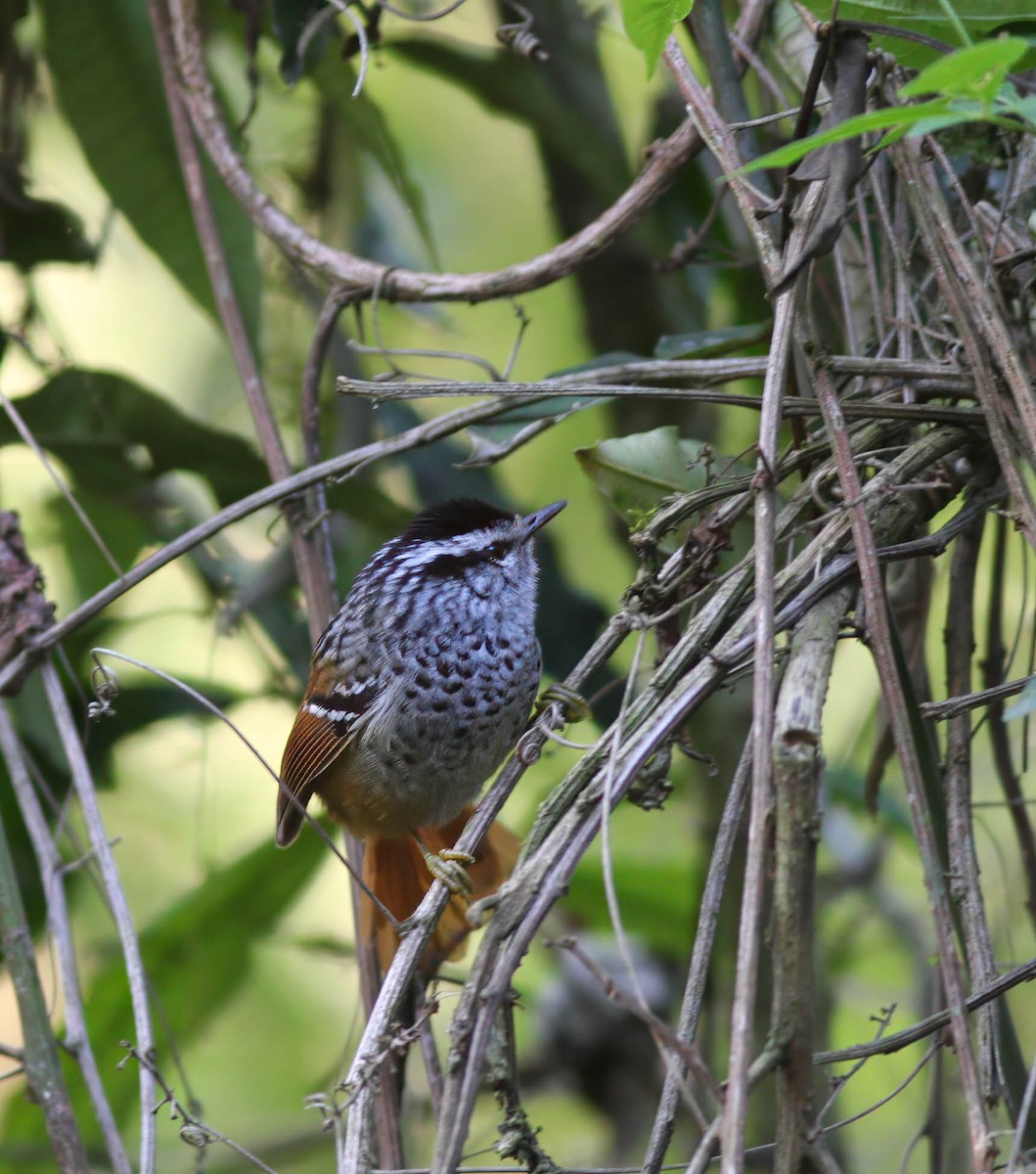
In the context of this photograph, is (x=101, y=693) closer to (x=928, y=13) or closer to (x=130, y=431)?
(x=130, y=431)

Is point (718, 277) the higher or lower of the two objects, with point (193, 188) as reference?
lower

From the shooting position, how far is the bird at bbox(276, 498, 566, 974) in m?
2.70

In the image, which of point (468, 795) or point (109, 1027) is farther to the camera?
point (109, 1027)

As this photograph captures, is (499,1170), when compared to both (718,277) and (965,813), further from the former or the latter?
(718,277)

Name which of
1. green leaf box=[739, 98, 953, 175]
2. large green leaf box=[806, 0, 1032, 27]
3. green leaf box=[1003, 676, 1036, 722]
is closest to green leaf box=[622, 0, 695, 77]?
large green leaf box=[806, 0, 1032, 27]

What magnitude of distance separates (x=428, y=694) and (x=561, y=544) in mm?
1386

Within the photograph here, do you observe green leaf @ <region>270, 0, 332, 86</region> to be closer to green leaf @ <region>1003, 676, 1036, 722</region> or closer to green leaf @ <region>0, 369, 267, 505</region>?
green leaf @ <region>0, 369, 267, 505</region>

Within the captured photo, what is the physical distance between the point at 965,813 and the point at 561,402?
1.09m

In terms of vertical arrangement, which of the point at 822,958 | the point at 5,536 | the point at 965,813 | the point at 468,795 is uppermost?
the point at 5,536

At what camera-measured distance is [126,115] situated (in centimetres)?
332

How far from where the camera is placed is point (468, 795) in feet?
9.48

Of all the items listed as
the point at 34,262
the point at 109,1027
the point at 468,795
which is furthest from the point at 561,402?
the point at 109,1027

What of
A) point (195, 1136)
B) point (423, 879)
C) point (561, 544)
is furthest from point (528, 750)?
point (561, 544)

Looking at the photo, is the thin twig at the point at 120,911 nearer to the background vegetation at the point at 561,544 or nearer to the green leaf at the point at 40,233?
the background vegetation at the point at 561,544
